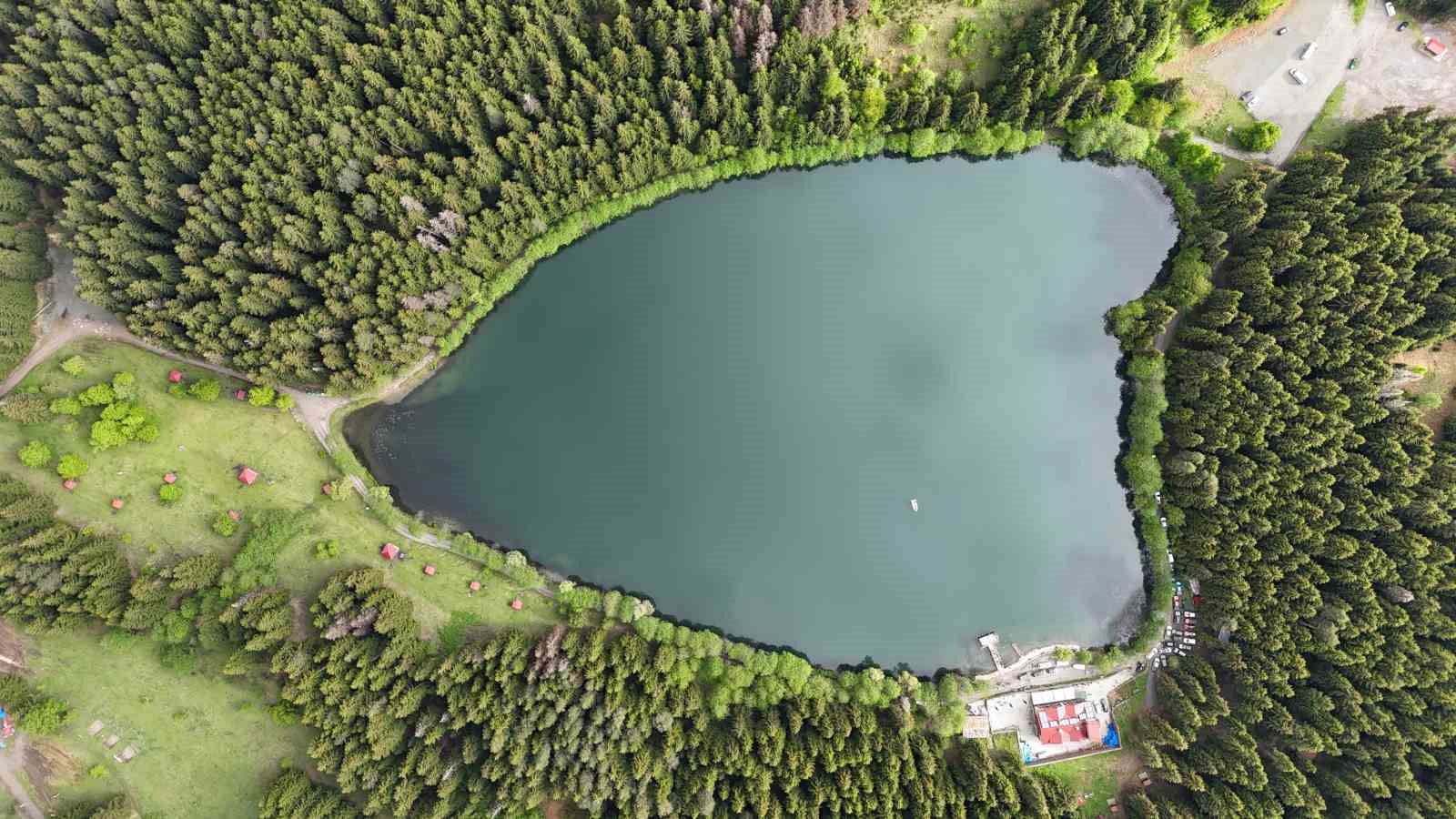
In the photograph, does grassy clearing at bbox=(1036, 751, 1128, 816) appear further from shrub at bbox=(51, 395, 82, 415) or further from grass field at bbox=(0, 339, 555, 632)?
shrub at bbox=(51, 395, 82, 415)

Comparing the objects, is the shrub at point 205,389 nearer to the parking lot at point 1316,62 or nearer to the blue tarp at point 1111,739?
the blue tarp at point 1111,739

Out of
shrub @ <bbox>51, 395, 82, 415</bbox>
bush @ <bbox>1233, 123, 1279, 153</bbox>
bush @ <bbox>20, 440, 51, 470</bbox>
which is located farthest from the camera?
bush @ <bbox>1233, 123, 1279, 153</bbox>

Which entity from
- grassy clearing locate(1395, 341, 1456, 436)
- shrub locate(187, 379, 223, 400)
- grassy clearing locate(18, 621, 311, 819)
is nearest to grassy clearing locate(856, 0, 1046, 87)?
grassy clearing locate(1395, 341, 1456, 436)

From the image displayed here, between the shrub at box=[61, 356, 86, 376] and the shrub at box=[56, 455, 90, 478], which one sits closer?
the shrub at box=[56, 455, 90, 478]

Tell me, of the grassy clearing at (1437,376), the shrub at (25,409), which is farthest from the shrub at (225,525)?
the grassy clearing at (1437,376)

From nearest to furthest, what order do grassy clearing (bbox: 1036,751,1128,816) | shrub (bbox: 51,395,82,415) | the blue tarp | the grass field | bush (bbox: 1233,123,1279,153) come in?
1. shrub (bbox: 51,395,82,415)
2. the grass field
3. grassy clearing (bbox: 1036,751,1128,816)
4. the blue tarp
5. bush (bbox: 1233,123,1279,153)

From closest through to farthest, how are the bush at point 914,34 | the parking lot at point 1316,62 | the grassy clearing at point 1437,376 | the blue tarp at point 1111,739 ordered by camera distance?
the grassy clearing at point 1437,376, the blue tarp at point 1111,739, the bush at point 914,34, the parking lot at point 1316,62
